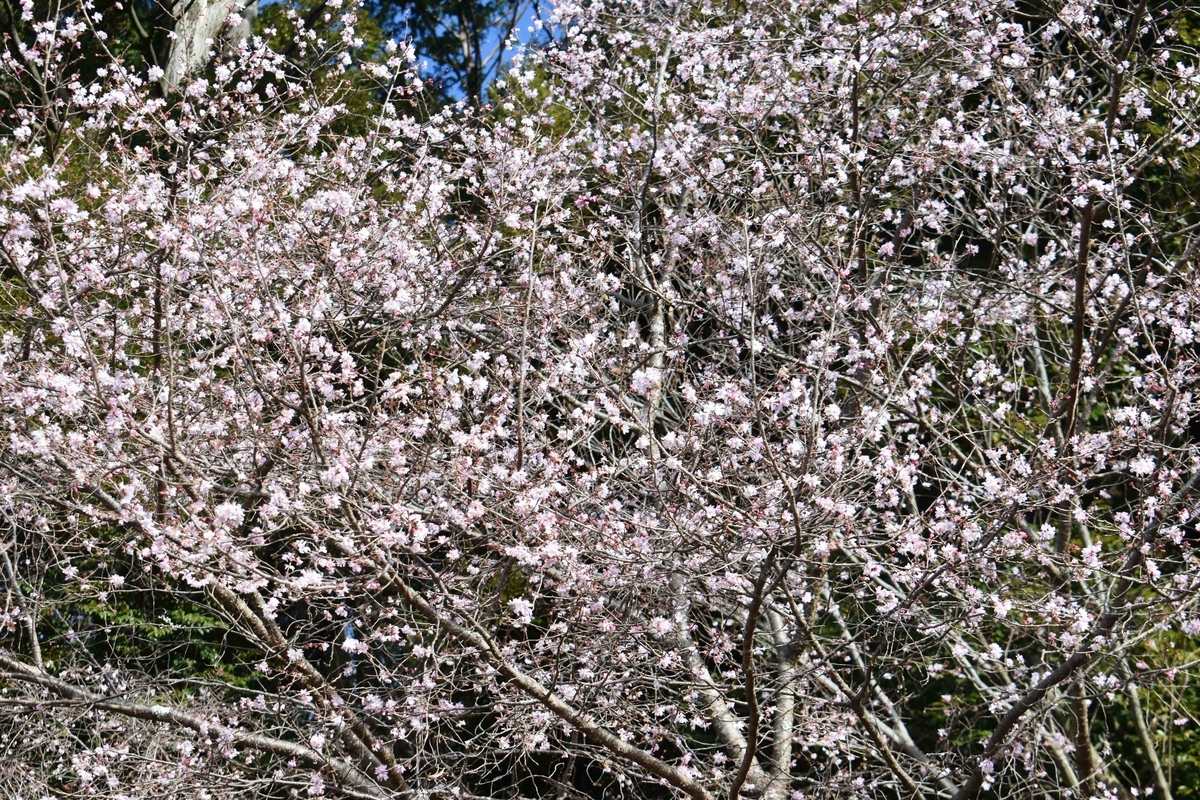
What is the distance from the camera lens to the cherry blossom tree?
3631mm

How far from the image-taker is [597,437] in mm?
6645

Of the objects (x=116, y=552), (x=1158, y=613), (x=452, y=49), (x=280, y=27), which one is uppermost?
(x=452, y=49)

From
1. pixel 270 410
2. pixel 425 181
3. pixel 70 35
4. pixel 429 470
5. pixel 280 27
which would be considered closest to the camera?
pixel 429 470

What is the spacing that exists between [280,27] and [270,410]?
5.62m

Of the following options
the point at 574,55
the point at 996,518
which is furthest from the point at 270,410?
the point at 574,55

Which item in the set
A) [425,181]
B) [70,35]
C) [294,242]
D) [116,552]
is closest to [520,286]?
[425,181]

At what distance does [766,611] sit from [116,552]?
355 centimetres

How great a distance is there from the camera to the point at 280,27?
356 inches

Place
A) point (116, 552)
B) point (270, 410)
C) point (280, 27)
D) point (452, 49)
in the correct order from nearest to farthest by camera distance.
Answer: point (270, 410) → point (116, 552) → point (280, 27) → point (452, 49)

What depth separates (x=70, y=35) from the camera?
4.93 metres

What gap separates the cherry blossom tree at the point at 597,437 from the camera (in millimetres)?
3631

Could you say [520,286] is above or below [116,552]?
above

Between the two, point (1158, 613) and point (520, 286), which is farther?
point (520, 286)

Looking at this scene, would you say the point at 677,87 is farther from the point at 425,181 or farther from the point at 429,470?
the point at 429,470
